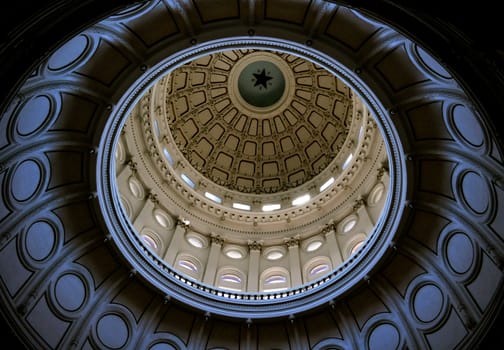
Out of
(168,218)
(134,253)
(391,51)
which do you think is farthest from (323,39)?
(168,218)

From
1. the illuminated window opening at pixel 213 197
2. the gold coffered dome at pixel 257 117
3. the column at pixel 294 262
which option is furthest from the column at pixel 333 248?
the illuminated window opening at pixel 213 197

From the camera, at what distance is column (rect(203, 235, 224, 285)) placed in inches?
992

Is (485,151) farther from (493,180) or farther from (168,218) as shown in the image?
(168,218)

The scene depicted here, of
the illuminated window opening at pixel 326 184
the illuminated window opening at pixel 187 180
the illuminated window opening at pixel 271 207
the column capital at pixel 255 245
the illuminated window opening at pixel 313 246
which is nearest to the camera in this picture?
the illuminated window opening at pixel 313 246

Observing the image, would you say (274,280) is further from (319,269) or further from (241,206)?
(241,206)

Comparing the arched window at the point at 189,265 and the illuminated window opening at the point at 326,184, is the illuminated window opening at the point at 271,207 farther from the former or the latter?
the arched window at the point at 189,265

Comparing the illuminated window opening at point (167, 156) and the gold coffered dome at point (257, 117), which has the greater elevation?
the gold coffered dome at point (257, 117)

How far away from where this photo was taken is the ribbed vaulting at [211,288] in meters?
15.7

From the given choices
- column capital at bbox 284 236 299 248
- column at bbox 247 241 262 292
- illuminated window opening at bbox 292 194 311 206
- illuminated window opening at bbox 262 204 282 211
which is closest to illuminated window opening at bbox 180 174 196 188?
illuminated window opening at bbox 262 204 282 211

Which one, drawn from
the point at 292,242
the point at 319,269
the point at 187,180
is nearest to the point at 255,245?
the point at 292,242

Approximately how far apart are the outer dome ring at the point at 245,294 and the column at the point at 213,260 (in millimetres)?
3311

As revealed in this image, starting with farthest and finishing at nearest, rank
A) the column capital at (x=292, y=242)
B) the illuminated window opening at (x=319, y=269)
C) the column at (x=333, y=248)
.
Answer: the column capital at (x=292, y=242) < the illuminated window opening at (x=319, y=269) < the column at (x=333, y=248)

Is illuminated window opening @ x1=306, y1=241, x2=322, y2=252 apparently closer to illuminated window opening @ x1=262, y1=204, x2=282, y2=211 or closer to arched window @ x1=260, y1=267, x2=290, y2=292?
arched window @ x1=260, y1=267, x2=290, y2=292

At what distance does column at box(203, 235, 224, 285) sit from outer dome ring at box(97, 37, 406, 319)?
3.31m
